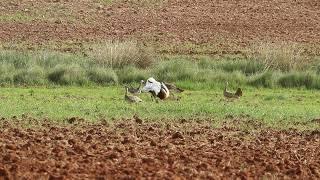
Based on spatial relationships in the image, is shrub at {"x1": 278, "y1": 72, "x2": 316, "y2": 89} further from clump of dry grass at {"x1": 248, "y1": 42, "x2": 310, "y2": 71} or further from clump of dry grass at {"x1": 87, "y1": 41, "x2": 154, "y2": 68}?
clump of dry grass at {"x1": 87, "y1": 41, "x2": 154, "y2": 68}

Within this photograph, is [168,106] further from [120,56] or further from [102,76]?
[120,56]

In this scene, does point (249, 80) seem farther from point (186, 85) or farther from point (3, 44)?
point (3, 44)

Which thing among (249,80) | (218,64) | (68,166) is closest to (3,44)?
(218,64)

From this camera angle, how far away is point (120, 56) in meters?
31.1

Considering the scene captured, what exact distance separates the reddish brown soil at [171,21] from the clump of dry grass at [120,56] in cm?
603

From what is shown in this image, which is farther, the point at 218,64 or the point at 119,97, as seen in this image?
the point at 218,64

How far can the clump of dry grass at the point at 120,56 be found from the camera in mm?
30797

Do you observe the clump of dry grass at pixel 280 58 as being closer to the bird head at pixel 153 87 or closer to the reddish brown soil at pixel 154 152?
the bird head at pixel 153 87

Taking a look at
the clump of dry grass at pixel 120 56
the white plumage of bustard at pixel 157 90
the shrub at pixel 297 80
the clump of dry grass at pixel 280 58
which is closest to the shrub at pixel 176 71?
the clump of dry grass at pixel 120 56

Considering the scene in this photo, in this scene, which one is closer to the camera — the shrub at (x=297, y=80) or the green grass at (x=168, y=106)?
the green grass at (x=168, y=106)

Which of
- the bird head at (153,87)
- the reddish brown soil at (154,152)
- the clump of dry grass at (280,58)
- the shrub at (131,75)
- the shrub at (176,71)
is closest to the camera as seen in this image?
the reddish brown soil at (154,152)

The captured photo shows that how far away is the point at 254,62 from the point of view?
102 feet

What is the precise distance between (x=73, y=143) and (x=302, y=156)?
3369mm

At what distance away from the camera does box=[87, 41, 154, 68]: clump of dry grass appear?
101 ft
